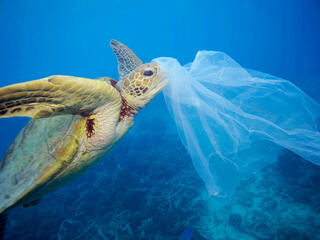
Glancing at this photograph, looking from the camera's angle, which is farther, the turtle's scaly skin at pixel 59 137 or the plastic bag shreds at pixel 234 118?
the plastic bag shreds at pixel 234 118

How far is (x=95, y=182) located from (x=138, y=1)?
65.1m

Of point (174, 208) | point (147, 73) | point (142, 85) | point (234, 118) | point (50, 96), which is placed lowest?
point (174, 208)

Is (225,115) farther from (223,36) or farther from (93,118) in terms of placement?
(223,36)

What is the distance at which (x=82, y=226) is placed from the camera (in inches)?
140

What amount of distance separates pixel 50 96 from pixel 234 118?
7.02ft

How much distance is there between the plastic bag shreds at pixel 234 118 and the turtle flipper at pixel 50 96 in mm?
1132

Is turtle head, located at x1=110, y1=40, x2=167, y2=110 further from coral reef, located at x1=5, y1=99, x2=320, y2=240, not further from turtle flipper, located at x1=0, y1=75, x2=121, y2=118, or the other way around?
coral reef, located at x1=5, y1=99, x2=320, y2=240

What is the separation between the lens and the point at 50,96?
3.19 feet

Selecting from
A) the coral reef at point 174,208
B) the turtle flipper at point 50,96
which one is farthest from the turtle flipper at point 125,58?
the coral reef at point 174,208

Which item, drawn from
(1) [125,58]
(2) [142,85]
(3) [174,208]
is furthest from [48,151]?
(3) [174,208]

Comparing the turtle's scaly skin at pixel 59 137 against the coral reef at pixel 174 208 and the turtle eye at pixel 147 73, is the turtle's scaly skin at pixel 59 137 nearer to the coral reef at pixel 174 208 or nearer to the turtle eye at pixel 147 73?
the turtle eye at pixel 147 73

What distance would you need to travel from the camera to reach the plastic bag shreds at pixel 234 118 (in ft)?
6.84

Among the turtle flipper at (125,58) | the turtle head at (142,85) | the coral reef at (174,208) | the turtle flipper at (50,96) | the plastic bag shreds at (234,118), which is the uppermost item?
the turtle flipper at (125,58)

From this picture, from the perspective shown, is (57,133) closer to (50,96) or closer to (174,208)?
(50,96)
